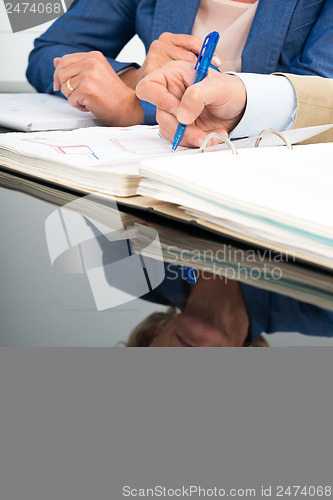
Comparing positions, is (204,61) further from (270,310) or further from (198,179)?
(270,310)

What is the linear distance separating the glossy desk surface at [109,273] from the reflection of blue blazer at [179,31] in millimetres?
504

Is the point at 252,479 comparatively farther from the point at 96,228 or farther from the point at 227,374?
the point at 96,228

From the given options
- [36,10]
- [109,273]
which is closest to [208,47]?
[109,273]

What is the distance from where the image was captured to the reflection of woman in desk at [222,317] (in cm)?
27

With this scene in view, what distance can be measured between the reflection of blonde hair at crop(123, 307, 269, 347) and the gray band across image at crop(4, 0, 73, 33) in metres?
2.71

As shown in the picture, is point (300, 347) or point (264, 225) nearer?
point (300, 347)

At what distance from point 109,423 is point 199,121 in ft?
1.88

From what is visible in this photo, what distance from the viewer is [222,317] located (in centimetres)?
30

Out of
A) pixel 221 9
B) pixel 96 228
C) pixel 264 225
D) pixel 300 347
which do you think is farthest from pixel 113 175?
pixel 221 9

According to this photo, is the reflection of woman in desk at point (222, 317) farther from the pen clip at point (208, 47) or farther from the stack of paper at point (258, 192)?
the pen clip at point (208, 47)

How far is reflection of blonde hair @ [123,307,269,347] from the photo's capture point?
0.88ft

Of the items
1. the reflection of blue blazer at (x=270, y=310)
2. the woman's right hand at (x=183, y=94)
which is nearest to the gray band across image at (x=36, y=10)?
the woman's right hand at (x=183, y=94)

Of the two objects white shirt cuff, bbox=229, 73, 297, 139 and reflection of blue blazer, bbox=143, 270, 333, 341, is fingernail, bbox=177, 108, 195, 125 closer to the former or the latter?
white shirt cuff, bbox=229, 73, 297, 139

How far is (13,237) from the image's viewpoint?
1.39 ft
